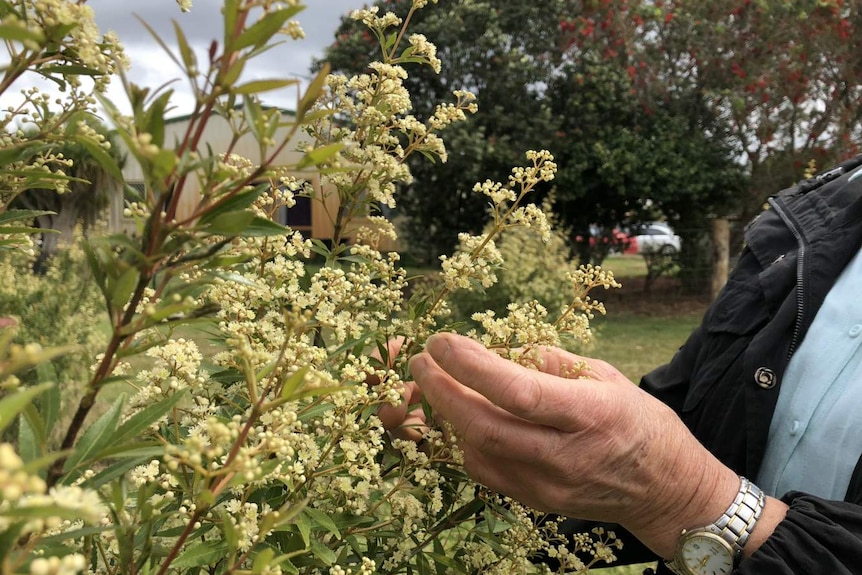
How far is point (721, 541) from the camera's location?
3.82ft

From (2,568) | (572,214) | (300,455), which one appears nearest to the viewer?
(2,568)

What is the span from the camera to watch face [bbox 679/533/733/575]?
1170mm

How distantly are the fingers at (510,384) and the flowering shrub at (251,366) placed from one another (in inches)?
3.2

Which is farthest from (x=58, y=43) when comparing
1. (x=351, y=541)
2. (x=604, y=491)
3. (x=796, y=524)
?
(x=796, y=524)

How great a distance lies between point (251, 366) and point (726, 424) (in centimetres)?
125

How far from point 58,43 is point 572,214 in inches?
455

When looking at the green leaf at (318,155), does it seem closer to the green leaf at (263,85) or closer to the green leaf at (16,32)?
the green leaf at (263,85)

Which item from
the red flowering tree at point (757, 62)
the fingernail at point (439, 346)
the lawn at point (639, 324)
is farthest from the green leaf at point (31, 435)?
the red flowering tree at point (757, 62)

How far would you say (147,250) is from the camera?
543mm

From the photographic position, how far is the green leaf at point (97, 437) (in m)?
0.63

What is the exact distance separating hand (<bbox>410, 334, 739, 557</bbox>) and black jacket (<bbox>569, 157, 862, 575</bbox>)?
264 millimetres

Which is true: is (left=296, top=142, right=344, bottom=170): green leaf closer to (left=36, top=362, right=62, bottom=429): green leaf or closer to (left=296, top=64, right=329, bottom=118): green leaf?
(left=296, top=64, right=329, bottom=118): green leaf

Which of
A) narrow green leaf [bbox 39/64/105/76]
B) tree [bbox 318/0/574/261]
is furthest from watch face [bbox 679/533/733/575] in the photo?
tree [bbox 318/0/574/261]

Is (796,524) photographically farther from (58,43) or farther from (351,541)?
(58,43)
